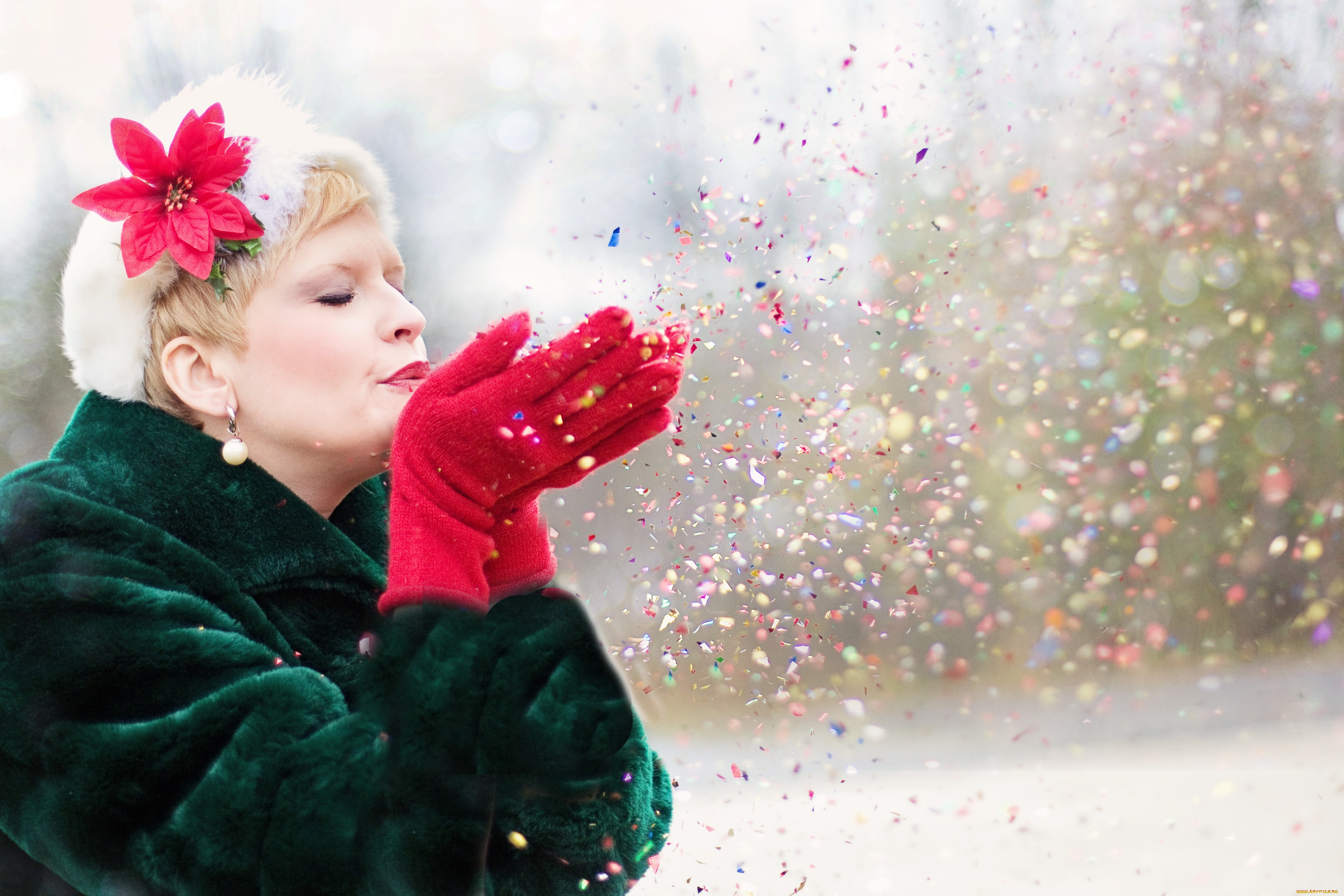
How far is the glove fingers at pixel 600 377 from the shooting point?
89 cm

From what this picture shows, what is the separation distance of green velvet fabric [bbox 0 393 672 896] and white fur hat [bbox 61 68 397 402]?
0.16 meters

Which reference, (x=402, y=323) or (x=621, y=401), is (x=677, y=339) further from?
(x=402, y=323)

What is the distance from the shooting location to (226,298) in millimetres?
1110

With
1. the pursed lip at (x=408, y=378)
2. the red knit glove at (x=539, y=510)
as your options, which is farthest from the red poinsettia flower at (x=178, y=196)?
the red knit glove at (x=539, y=510)

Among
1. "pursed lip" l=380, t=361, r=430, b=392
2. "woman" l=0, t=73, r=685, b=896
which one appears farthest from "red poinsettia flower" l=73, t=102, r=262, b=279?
"pursed lip" l=380, t=361, r=430, b=392

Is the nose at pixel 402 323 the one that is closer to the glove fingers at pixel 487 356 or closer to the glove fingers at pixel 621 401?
the glove fingers at pixel 487 356

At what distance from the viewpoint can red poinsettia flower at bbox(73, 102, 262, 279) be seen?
1.08 m

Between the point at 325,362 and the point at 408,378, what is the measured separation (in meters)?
0.09

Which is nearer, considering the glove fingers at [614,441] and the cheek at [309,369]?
the glove fingers at [614,441]

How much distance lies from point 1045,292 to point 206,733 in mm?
3540

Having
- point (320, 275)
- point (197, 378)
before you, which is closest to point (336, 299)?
point (320, 275)

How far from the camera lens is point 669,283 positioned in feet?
5.47

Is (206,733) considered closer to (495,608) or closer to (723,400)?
(495,608)

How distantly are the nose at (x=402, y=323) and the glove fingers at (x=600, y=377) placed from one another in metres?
0.30
